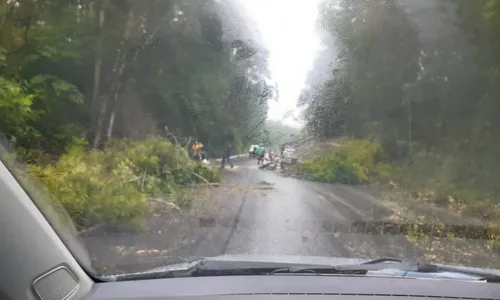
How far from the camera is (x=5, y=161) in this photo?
3.05m

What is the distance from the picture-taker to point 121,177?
497cm

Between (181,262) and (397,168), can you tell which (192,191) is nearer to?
(181,262)

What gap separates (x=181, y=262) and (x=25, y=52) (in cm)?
250

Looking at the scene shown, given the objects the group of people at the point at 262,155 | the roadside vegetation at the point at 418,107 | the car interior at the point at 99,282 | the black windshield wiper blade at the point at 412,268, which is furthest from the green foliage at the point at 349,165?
the car interior at the point at 99,282

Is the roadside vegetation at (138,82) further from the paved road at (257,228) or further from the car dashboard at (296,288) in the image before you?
the car dashboard at (296,288)

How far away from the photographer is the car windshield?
4754 millimetres

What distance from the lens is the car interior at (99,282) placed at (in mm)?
2783

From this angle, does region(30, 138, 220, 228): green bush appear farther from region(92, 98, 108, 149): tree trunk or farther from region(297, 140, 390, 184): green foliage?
region(297, 140, 390, 184): green foliage

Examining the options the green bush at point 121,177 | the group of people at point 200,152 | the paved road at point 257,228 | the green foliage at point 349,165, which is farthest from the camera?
the green foliage at point 349,165

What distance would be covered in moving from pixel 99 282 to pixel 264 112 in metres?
2.25

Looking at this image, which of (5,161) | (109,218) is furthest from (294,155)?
(5,161)

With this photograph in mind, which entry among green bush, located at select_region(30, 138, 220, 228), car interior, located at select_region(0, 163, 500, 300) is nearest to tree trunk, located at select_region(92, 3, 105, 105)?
green bush, located at select_region(30, 138, 220, 228)

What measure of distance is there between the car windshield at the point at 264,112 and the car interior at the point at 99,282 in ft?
3.53

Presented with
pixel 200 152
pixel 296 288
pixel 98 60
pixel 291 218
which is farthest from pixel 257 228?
pixel 98 60
